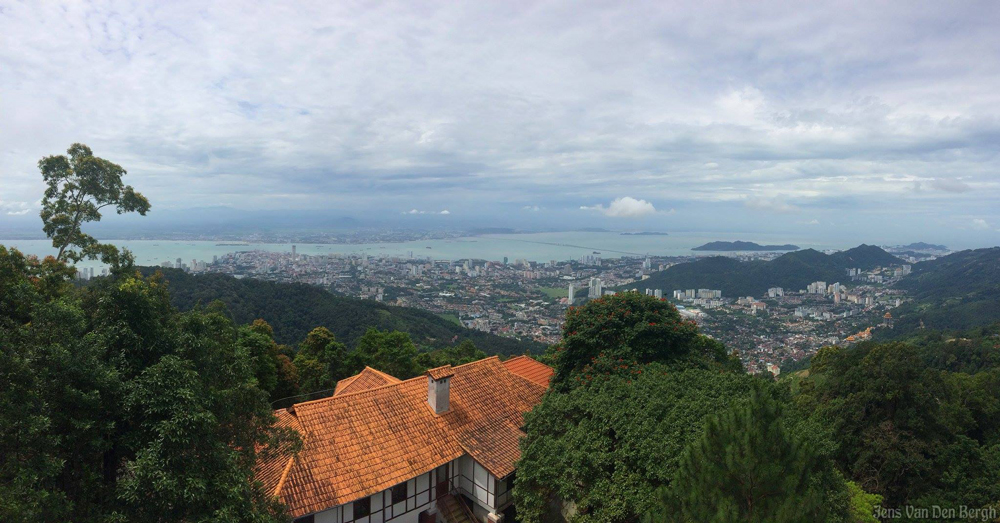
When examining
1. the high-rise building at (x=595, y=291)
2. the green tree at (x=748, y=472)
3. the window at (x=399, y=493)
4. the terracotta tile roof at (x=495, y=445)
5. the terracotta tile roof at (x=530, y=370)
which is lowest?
the high-rise building at (x=595, y=291)

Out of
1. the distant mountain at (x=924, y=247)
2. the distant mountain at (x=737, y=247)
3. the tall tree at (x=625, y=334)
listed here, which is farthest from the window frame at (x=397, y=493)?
the distant mountain at (x=924, y=247)

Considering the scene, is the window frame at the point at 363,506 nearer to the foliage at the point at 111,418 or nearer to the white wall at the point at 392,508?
the white wall at the point at 392,508

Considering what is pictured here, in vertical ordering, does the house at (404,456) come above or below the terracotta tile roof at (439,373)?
below

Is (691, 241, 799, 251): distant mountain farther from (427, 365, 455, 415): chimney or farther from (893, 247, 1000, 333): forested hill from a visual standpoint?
(427, 365, 455, 415): chimney

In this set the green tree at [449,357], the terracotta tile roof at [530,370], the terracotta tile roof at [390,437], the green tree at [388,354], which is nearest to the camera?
the terracotta tile roof at [390,437]

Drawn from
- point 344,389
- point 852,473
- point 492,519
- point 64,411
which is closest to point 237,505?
point 64,411

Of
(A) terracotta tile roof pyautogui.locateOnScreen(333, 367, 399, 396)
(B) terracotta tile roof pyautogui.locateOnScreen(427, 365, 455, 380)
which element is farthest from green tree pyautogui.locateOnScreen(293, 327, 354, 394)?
(B) terracotta tile roof pyautogui.locateOnScreen(427, 365, 455, 380)
